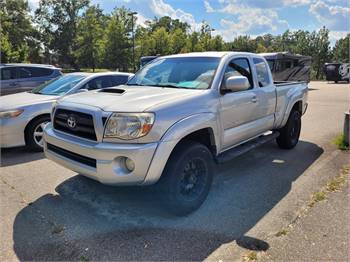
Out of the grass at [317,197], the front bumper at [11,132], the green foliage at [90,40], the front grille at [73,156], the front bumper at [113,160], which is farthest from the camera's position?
the green foliage at [90,40]

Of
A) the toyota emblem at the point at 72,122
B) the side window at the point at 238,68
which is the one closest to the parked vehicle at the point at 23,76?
the side window at the point at 238,68

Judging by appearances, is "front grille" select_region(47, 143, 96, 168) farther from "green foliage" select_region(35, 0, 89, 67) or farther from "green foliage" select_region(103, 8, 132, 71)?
"green foliage" select_region(35, 0, 89, 67)

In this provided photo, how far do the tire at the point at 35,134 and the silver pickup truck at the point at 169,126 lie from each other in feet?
7.15

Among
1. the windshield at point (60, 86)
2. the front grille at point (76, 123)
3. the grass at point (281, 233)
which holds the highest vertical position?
the windshield at point (60, 86)

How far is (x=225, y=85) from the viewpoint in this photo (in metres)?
4.36

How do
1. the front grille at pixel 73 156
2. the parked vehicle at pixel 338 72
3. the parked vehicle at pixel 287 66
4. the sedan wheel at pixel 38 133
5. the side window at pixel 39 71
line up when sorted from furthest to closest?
the parked vehicle at pixel 338 72
the parked vehicle at pixel 287 66
the side window at pixel 39 71
the sedan wheel at pixel 38 133
the front grille at pixel 73 156

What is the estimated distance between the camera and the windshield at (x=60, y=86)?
7020mm

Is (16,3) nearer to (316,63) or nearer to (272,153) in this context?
(316,63)

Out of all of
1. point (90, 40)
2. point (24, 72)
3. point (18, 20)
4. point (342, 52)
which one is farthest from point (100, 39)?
point (342, 52)

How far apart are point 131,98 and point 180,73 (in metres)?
1.17

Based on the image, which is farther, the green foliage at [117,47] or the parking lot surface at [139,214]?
the green foliage at [117,47]

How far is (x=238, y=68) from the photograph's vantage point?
4.95 metres

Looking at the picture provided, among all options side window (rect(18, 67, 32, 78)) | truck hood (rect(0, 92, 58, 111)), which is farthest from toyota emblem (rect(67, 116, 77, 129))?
side window (rect(18, 67, 32, 78))

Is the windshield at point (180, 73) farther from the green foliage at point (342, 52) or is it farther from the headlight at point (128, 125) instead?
the green foliage at point (342, 52)
